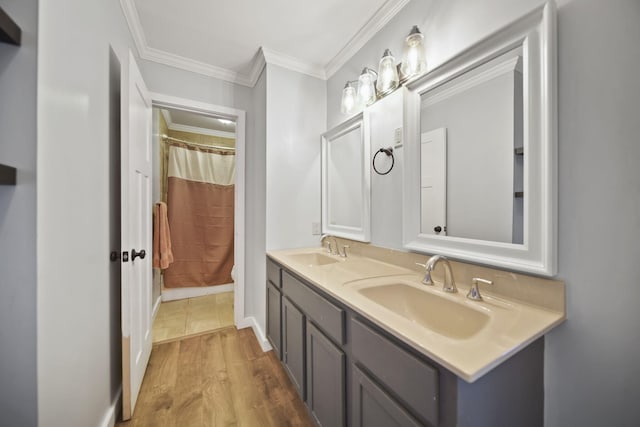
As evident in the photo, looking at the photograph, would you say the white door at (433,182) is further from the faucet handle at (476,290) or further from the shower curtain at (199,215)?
the shower curtain at (199,215)

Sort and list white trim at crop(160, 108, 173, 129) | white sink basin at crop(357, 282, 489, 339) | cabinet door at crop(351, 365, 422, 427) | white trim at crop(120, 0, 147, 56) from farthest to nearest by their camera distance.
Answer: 1. white trim at crop(160, 108, 173, 129)
2. white trim at crop(120, 0, 147, 56)
3. white sink basin at crop(357, 282, 489, 339)
4. cabinet door at crop(351, 365, 422, 427)

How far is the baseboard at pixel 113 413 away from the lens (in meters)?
1.19

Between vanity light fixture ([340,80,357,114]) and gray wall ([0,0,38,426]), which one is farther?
vanity light fixture ([340,80,357,114])

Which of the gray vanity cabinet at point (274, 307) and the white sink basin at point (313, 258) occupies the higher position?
the white sink basin at point (313, 258)

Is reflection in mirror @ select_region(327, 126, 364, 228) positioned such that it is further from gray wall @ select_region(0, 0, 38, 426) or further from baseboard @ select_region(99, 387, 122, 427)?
baseboard @ select_region(99, 387, 122, 427)

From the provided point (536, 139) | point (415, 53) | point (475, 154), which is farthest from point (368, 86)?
point (536, 139)

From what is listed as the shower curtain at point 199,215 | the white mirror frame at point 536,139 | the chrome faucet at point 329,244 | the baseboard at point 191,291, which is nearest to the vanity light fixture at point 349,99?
the white mirror frame at point 536,139

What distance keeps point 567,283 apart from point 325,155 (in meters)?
1.72

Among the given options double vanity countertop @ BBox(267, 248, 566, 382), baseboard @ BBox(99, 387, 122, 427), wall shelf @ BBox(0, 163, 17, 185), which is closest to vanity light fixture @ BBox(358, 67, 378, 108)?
double vanity countertop @ BBox(267, 248, 566, 382)

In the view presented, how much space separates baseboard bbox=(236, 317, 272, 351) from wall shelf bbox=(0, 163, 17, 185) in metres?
1.78

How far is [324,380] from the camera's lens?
43.8 inches

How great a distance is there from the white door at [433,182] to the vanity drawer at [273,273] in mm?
997

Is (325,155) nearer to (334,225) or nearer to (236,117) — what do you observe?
(334,225)

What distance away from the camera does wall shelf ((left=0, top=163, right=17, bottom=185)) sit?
617mm
